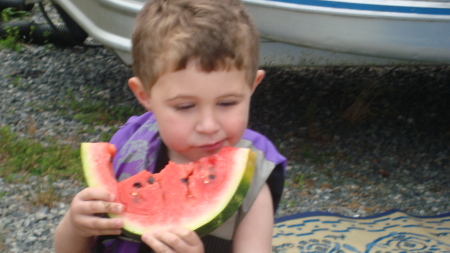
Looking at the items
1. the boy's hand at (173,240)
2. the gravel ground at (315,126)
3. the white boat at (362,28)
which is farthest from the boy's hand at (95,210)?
the white boat at (362,28)

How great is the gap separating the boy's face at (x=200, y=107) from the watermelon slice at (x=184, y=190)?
0.07 meters

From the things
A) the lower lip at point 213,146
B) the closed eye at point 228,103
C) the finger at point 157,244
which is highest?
the closed eye at point 228,103

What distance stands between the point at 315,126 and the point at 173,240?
3228 mm

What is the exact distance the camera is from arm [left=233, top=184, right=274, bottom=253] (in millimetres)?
1977

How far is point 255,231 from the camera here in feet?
6.51

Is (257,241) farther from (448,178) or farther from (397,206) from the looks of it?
(448,178)

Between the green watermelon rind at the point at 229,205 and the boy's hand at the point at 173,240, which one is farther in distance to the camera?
the green watermelon rind at the point at 229,205

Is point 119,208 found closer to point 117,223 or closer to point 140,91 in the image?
point 117,223

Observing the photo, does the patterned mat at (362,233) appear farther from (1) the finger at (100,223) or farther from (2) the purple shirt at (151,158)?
(1) the finger at (100,223)

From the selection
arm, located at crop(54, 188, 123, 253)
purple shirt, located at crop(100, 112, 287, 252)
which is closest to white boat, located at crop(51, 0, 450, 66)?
purple shirt, located at crop(100, 112, 287, 252)

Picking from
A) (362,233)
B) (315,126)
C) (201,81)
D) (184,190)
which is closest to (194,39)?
(201,81)

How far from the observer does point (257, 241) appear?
1.98 metres

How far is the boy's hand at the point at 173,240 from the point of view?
166cm

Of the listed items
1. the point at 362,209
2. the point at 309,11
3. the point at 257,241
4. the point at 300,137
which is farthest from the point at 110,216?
the point at 300,137
